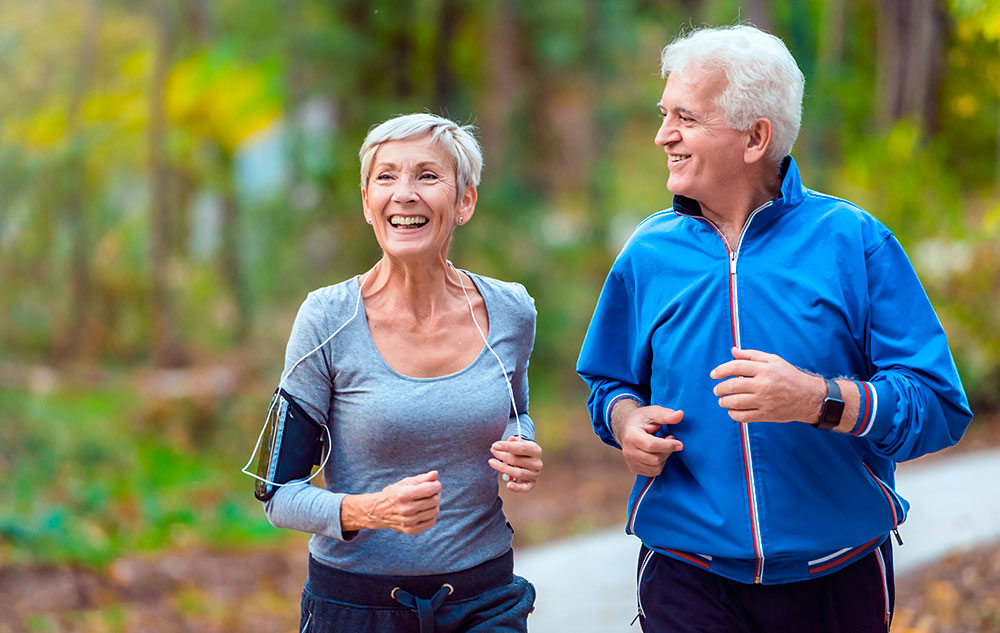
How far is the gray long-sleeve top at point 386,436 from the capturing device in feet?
7.43

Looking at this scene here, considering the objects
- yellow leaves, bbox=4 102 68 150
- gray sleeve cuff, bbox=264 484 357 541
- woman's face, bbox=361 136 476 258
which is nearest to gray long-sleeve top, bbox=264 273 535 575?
gray sleeve cuff, bbox=264 484 357 541

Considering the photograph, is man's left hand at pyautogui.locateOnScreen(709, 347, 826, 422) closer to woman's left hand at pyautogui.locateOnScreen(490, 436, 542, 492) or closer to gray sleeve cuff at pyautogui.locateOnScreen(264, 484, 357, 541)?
woman's left hand at pyautogui.locateOnScreen(490, 436, 542, 492)

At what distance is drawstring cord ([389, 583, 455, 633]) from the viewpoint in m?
2.29

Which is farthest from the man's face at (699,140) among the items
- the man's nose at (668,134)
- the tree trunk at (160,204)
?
the tree trunk at (160,204)

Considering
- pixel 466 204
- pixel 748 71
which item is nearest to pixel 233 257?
pixel 466 204

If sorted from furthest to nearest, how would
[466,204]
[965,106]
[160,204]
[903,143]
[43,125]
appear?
[43,125] < [160,204] < [965,106] < [903,143] < [466,204]

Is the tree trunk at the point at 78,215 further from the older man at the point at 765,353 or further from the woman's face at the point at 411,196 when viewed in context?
the older man at the point at 765,353

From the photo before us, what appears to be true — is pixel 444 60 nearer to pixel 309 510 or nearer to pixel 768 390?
pixel 309 510

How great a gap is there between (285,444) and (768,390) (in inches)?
39.4

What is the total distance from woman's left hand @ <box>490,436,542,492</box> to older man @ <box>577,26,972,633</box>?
230mm

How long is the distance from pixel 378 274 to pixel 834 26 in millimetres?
7871

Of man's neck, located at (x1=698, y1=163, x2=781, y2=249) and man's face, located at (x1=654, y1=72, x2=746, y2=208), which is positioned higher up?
man's face, located at (x1=654, y1=72, x2=746, y2=208)

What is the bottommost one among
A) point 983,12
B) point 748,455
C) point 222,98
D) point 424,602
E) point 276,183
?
point 424,602

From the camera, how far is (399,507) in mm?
2107
